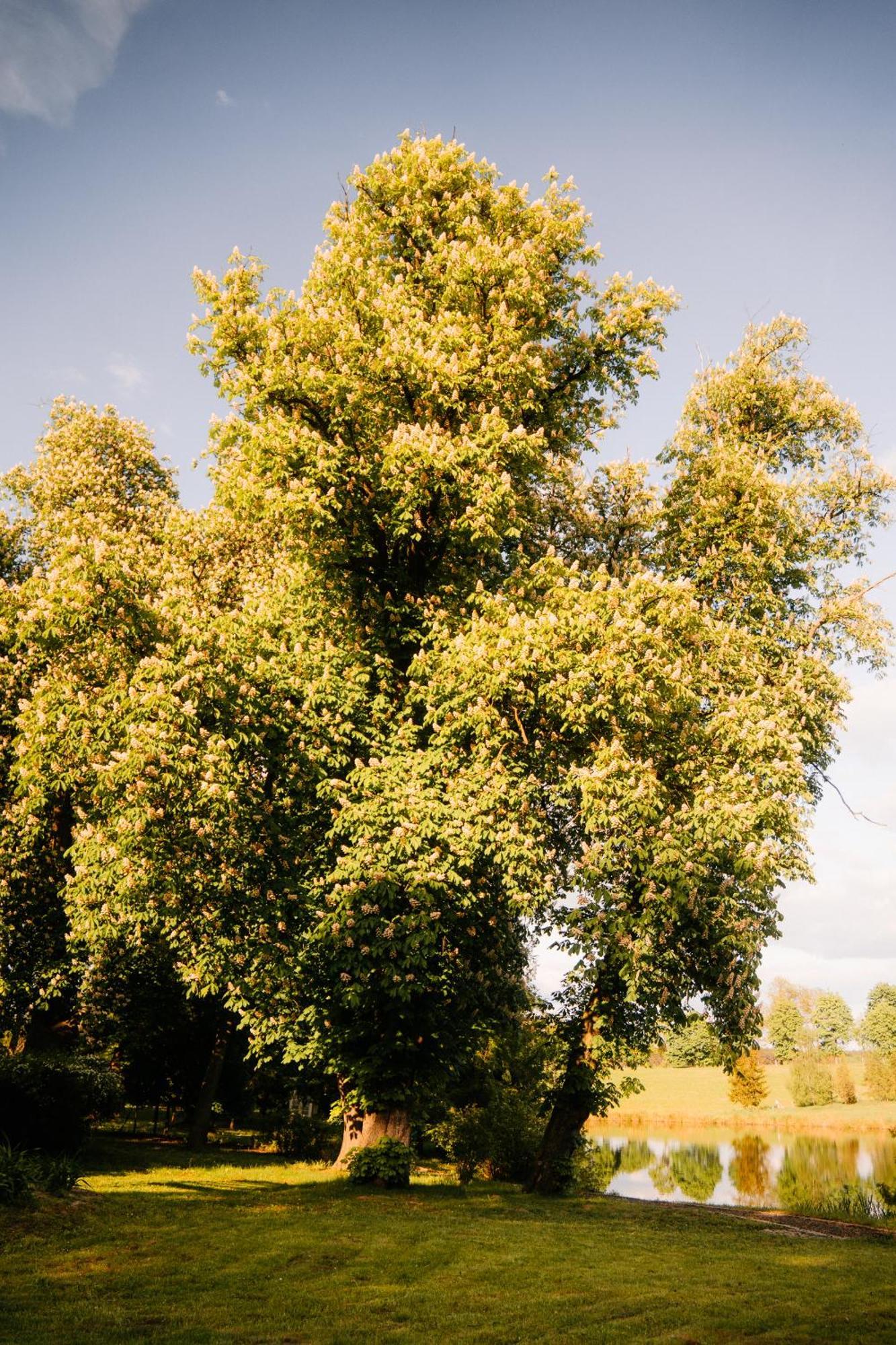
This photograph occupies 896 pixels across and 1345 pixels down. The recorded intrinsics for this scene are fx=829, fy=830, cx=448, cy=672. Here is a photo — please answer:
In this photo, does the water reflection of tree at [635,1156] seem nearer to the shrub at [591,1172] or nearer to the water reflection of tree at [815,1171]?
the shrub at [591,1172]

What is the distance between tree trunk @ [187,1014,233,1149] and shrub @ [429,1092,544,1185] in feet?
28.5

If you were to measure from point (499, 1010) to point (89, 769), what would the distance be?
10.7 m

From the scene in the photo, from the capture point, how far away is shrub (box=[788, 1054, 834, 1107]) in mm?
72000

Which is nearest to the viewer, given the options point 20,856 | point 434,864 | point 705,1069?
point 434,864

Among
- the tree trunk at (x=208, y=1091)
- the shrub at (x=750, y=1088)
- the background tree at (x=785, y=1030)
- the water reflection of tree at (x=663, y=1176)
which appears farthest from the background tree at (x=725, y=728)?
the background tree at (x=785, y=1030)

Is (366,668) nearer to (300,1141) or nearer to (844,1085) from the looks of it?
(300,1141)

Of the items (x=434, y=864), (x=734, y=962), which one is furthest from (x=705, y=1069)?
(x=434, y=864)

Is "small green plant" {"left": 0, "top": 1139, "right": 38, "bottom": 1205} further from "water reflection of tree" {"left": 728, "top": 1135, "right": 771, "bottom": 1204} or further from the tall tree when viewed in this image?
"water reflection of tree" {"left": 728, "top": 1135, "right": 771, "bottom": 1204}

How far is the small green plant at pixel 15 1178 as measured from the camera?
11.8 meters

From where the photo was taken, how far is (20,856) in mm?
21219

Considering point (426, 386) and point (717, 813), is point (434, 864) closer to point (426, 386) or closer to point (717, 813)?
point (717, 813)

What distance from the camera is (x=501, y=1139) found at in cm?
2731

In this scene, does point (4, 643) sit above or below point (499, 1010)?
above

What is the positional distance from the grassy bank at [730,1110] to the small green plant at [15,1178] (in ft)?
169
